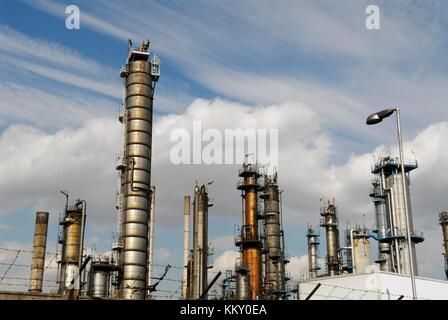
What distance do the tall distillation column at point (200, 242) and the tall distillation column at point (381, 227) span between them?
17.3 meters

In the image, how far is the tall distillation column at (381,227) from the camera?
173 feet

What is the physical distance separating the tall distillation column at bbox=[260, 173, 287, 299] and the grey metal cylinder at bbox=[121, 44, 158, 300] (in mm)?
19958

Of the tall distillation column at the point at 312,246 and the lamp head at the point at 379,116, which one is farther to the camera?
the tall distillation column at the point at 312,246

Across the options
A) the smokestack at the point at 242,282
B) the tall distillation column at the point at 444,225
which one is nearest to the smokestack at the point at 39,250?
the smokestack at the point at 242,282

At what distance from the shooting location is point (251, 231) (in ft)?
155

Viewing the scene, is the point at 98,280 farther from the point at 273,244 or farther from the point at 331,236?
the point at 331,236

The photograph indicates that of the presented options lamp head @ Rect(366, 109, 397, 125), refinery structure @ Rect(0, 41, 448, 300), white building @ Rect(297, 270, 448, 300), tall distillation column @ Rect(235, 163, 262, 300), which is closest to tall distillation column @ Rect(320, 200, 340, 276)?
refinery structure @ Rect(0, 41, 448, 300)

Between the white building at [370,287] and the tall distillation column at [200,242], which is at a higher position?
the tall distillation column at [200,242]

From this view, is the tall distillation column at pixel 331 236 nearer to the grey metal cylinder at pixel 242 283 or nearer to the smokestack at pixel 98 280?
the grey metal cylinder at pixel 242 283

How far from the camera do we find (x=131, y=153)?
120ft

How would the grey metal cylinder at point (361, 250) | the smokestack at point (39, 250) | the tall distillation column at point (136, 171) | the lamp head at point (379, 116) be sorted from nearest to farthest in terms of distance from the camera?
the lamp head at point (379, 116), the tall distillation column at point (136, 171), the smokestack at point (39, 250), the grey metal cylinder at point (361, 250)
